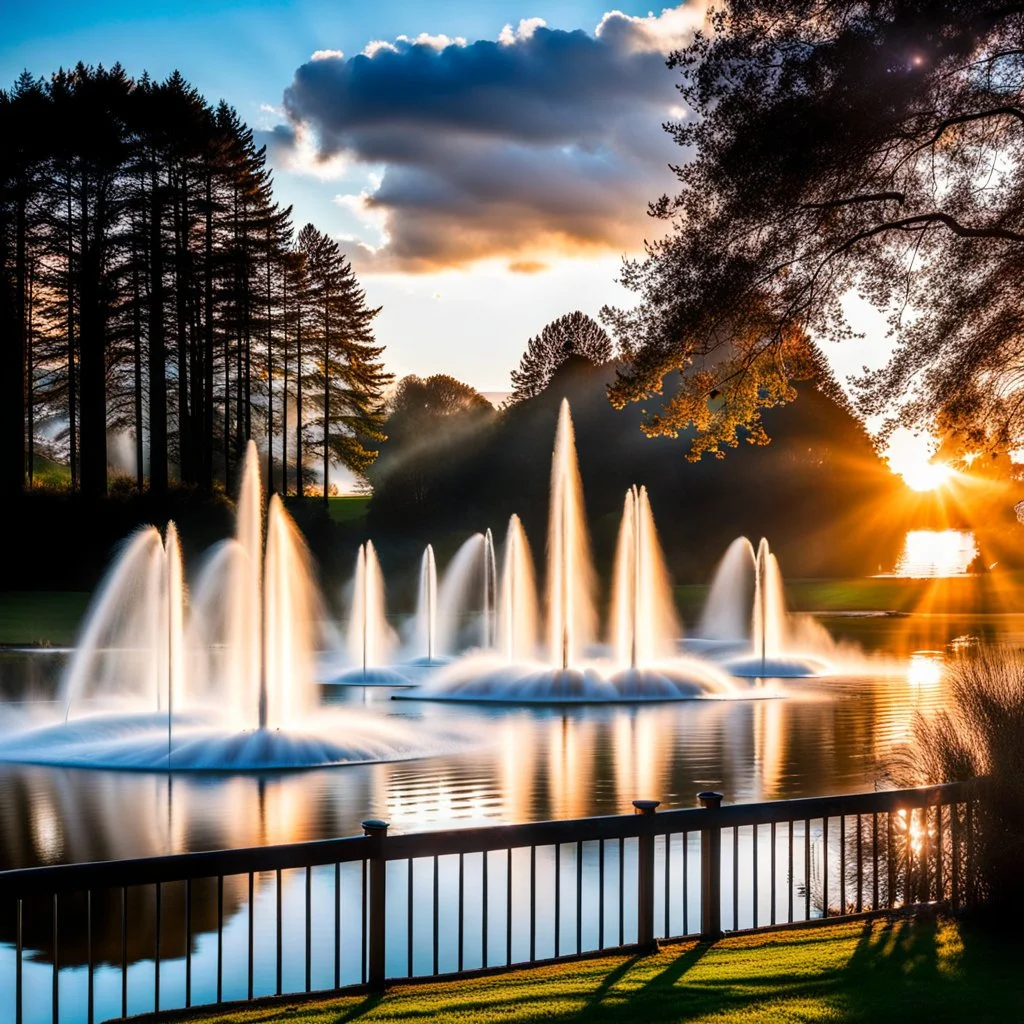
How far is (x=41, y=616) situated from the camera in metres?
42.6

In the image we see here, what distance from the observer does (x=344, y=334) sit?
7412cm

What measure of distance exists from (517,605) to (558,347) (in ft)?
210

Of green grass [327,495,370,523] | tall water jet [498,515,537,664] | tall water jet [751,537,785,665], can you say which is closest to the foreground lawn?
tall water jet [498,515,537,664]

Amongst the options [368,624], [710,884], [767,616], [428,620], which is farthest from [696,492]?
[710,884]

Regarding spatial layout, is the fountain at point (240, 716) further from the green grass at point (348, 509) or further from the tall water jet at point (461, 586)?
the green grass at point (348, 509)

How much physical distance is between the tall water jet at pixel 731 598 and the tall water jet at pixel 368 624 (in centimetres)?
1199

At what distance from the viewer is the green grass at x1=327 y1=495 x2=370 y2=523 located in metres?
86.2

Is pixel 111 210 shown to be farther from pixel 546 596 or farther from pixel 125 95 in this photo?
pixel 546 596

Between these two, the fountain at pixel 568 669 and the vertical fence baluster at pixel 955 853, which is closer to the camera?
the vertical fence baluster at pixel 955 853

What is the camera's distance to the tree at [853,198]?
1583 centimetres

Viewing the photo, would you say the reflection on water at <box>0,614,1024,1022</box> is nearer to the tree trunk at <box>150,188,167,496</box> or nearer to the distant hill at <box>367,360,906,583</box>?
the tree trunk at <box>150,188,167,496</box>

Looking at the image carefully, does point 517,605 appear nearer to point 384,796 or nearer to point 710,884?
point 384,796

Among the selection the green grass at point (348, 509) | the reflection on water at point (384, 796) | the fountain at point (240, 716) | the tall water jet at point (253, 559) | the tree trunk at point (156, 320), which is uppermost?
the tree trunk at point (156, 320)

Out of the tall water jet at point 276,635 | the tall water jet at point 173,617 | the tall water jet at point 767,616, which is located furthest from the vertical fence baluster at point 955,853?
the tall water jet at point 767,616
